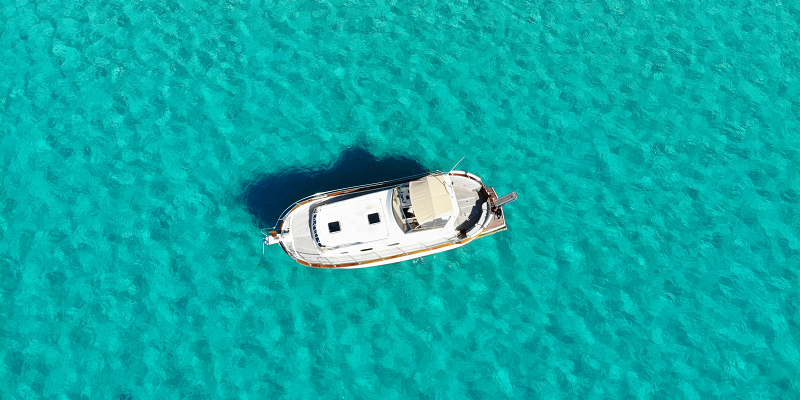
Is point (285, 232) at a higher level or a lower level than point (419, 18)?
lower

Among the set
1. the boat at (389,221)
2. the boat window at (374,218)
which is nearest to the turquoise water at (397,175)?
the boat at (389,221)

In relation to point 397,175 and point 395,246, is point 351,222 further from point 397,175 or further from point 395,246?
point 397,175

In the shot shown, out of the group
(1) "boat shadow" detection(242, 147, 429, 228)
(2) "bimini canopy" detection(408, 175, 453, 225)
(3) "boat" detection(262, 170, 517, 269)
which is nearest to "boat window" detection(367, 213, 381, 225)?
(3) "boat" detection(262, 170, 517, 269)

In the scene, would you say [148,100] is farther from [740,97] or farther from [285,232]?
[740,97]

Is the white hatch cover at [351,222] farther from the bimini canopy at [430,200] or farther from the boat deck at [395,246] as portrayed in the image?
the bimini canopy at [430,200]

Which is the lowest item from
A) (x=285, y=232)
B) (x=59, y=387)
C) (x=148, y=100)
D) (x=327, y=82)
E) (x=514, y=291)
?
(x=59, y=387)

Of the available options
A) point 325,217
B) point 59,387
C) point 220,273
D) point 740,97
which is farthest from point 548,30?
point 59,387

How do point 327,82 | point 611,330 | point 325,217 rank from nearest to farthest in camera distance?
point 325,217
point 611,330
point 327,82
